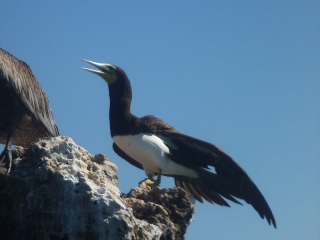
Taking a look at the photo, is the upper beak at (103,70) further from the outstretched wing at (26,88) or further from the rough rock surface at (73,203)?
the rough rock surface at (73,203)

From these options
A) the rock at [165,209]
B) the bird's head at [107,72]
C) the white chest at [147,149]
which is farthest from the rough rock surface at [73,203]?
the bird's head at [107,72]

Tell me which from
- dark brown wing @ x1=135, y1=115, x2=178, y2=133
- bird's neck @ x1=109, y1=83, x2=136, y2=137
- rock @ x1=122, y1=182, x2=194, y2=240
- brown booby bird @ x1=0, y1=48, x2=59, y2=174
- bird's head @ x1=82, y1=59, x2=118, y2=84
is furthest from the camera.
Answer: bird's head @ x1=82, y1=59, x2=118, y2=84

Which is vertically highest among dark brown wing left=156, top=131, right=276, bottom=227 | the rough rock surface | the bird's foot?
dark brown wing left=156, top=131, right=276, bottom=227

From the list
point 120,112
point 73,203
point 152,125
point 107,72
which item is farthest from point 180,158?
point 73,203

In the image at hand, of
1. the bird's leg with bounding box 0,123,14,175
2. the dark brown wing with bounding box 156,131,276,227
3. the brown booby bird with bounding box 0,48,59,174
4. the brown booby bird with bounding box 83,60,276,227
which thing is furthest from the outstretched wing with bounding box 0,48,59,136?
the dark brown wing with bounding box 156,131,276,227

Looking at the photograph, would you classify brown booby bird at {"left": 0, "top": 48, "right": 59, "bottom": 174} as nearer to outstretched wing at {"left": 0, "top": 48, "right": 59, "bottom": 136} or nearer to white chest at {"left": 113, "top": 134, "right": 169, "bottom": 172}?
outstretched wing at {"left": 0, "top": 48, "right": 59, "bottom": 136}

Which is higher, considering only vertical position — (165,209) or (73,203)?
(165,209)

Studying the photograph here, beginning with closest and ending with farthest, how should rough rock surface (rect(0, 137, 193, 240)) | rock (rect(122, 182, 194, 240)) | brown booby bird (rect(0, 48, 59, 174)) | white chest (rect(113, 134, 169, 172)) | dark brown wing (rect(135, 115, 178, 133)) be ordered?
rough rock surface (rect(0, 137, 193, 240)) < rock (rect(122, 182, 194, 240)) < brown booby bird (rect(0, 48, 59, 174)) < white chest (rect(113, 134, 169, 172)) < dark brown wing (rect(135, 115, 178, 133))

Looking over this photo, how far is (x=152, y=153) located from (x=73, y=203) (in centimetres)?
424

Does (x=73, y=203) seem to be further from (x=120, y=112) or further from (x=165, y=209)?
(x=120, y=112)

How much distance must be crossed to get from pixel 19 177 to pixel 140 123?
4.13m

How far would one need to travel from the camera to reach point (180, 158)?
9492 mm

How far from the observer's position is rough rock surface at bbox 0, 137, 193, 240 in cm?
529

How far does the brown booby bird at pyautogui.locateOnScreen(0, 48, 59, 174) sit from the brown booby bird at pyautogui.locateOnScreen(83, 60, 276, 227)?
3.78 ft
